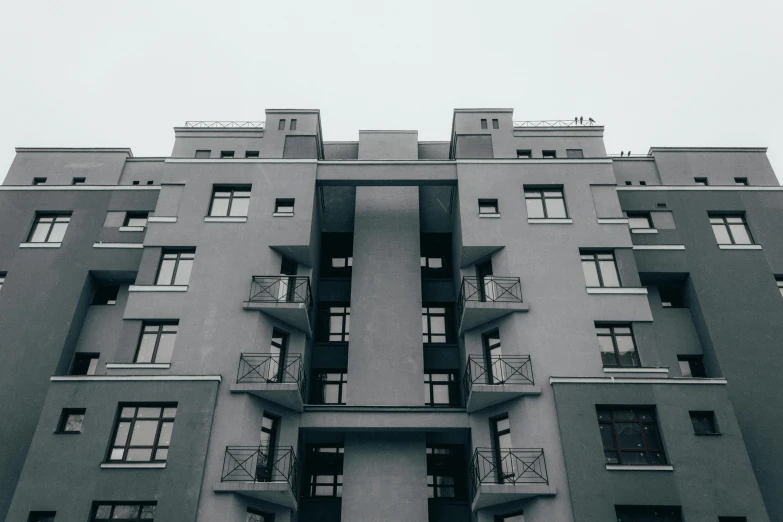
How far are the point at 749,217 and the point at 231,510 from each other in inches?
1071

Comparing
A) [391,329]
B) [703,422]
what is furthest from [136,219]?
[703,422]

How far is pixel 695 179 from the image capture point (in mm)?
30625

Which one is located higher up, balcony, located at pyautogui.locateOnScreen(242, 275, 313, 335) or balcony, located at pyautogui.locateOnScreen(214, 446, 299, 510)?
balcony, located at pyautogui.locateOnScreen(242, 275, 313, 335)

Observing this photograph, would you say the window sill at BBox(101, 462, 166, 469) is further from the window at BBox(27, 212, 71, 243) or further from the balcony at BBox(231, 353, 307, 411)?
the window at BBox(27, 212, 71, 243)

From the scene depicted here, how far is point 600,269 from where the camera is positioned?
26422 mm

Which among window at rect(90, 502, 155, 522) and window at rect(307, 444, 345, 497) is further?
window at rect(307, 444, 345, 497)

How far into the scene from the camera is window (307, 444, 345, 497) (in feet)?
82.4

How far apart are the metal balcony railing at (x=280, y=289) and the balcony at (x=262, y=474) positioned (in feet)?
20.6

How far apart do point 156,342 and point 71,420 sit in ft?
13.8

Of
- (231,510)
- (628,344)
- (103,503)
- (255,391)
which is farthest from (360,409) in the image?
(628,344)

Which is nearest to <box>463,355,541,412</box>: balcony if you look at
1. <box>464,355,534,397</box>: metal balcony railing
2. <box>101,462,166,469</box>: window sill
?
<box>464,355,534,397</box>: metal balcony railing

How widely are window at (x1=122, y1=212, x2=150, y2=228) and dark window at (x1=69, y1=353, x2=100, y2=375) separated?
22.4ft

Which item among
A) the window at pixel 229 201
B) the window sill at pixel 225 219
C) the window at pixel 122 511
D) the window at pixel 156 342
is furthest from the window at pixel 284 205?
the window at pixel 122 511

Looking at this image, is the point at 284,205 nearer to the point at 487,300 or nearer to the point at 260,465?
the point at 487,300
